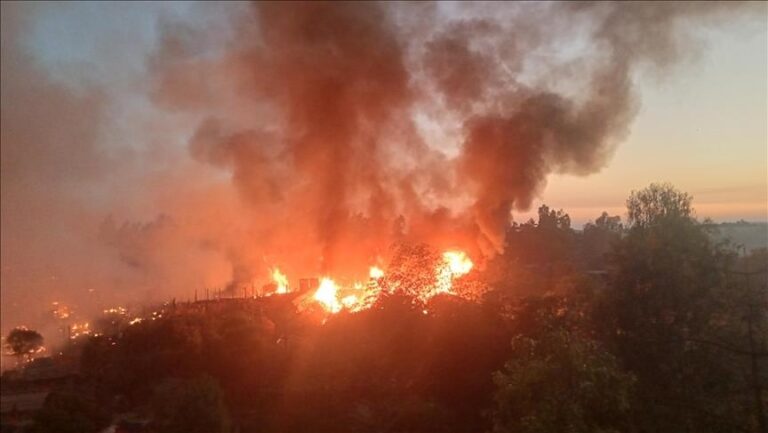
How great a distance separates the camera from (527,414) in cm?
1209

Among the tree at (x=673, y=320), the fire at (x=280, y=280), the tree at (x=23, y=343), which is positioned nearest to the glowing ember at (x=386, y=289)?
the tree at (x=673, y=320)

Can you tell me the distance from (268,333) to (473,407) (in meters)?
9.57

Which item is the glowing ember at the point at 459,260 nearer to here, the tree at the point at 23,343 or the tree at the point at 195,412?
the tree at the point at 195,412

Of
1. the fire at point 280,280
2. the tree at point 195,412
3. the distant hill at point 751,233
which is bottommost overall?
the tree at point 195,412

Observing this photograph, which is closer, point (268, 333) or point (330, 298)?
point (268, 333)

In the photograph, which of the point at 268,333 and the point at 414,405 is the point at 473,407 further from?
the point at 268,333

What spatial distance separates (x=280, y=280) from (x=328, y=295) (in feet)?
42.3

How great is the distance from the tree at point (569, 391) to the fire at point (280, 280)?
105 feet

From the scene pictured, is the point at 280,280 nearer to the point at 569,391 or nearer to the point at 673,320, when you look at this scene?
the point at 673,320

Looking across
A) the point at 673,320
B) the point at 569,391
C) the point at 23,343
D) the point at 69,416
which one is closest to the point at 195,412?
the point at 69,416

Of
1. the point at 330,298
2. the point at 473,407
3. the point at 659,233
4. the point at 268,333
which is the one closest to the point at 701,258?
the point at 659,233

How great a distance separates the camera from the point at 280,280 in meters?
45.3

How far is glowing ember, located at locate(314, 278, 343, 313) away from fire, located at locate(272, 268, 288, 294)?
27.1 ft

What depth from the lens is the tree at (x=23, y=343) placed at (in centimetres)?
3388
